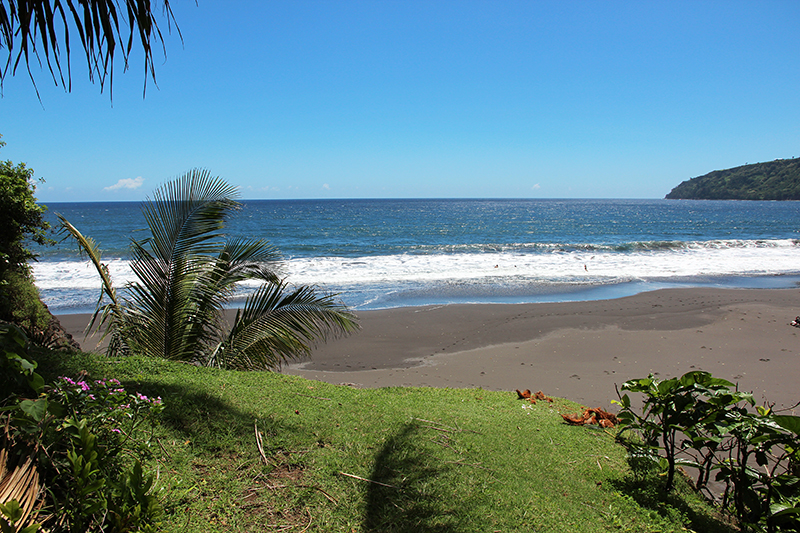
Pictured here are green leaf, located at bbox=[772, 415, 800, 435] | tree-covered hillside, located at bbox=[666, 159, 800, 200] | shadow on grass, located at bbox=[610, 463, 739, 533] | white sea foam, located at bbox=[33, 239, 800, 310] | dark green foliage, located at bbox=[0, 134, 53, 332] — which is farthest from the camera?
tree-covered hillside, located at bbox=[666, 159, 800, 200]

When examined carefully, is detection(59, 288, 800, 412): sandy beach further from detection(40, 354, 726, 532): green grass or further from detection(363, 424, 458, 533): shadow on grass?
detection(363, 424, 458, 533): shadow on grass

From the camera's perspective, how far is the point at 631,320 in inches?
449

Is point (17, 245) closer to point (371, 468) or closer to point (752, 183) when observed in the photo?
point (371, 468)

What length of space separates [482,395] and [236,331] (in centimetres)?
314

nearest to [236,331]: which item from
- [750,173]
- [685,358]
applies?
[685,358]

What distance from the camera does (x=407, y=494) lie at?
2.83m

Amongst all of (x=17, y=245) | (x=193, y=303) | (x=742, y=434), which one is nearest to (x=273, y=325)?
(x=193, y=303)

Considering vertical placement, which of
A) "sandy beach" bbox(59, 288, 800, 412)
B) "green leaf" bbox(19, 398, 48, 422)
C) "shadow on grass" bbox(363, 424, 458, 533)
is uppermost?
"green leaf" bbox(19, 398, 48, 422)

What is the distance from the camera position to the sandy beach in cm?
724

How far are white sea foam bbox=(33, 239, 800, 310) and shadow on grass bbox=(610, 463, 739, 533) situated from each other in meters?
10.5

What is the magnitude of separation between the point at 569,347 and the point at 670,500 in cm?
632

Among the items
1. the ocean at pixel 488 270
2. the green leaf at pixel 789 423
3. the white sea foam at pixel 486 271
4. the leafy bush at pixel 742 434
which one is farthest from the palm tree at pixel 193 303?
the white sea foam at pixel 486 271

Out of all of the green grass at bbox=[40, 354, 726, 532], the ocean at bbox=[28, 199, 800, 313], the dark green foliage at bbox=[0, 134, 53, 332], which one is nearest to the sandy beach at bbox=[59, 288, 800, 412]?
the ocean at bbox=[28, 199, 800, 313]

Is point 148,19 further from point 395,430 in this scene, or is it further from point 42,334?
point 42,334
